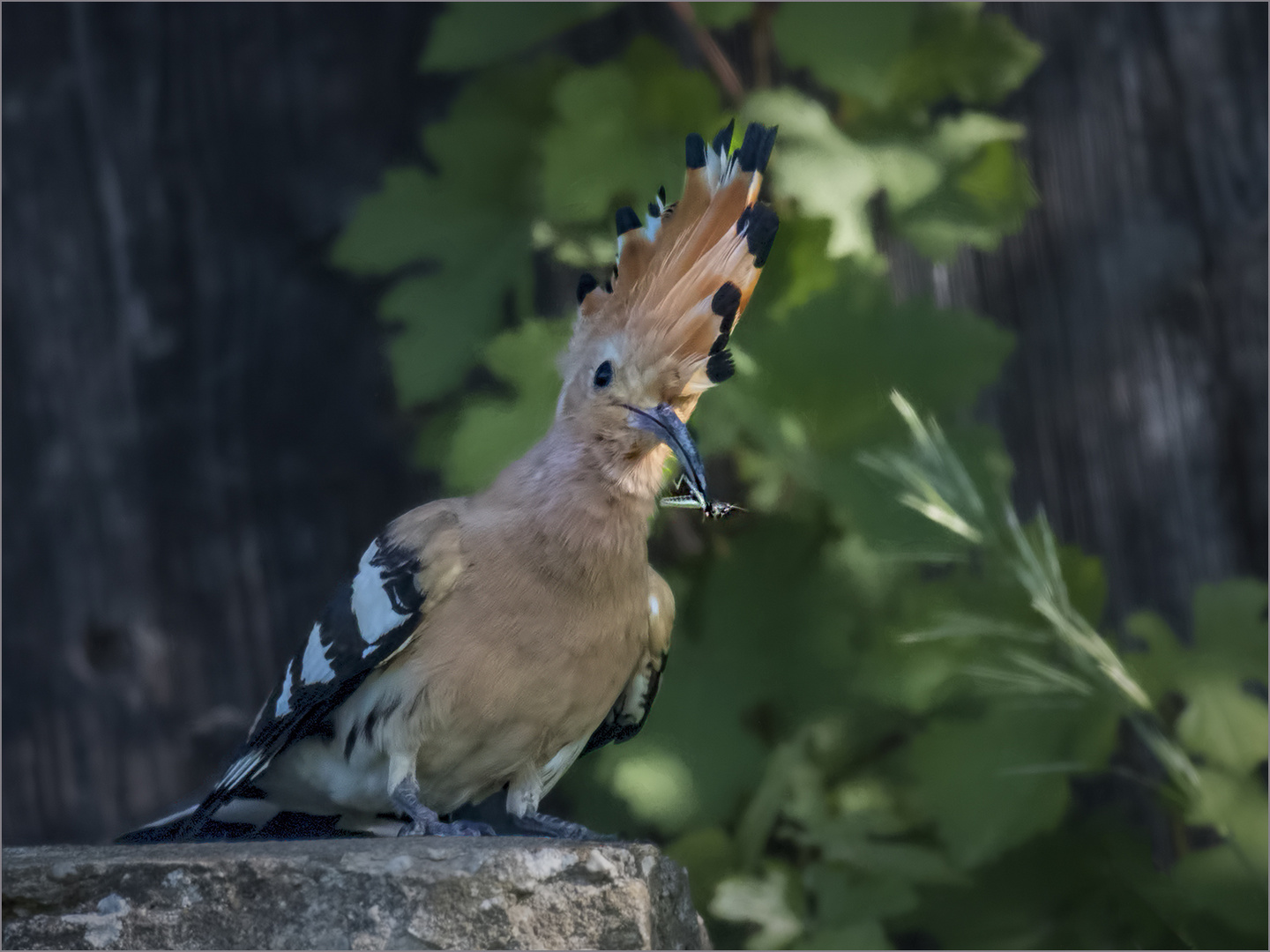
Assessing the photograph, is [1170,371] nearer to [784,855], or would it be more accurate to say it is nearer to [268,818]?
[784,855]

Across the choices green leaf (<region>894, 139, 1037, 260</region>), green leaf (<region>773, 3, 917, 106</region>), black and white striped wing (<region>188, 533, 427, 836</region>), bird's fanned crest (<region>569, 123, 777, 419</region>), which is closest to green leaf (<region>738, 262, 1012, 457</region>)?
green leaf (<region>894, 139, 1037, 260</region>)

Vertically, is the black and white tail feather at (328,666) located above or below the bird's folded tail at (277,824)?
above

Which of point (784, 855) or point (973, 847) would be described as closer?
point (973, 847)

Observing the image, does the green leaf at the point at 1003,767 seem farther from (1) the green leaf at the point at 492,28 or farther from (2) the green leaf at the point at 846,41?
(1) the green leaf at the point at 492,28

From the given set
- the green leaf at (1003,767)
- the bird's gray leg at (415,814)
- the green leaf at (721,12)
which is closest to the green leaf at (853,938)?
the green leaf at (1003,767)

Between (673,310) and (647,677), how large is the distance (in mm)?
562

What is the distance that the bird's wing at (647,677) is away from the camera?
181 centimetres

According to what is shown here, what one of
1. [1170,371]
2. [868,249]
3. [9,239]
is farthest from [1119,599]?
[9,239]

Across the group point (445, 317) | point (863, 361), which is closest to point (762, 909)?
point (863, 361)

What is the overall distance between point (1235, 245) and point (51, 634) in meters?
2.57

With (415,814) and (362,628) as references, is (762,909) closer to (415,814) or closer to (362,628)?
(415,814)

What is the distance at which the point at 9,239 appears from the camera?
9.05ft

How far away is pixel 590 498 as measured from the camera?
1.68 m

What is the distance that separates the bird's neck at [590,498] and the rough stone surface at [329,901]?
40cm
